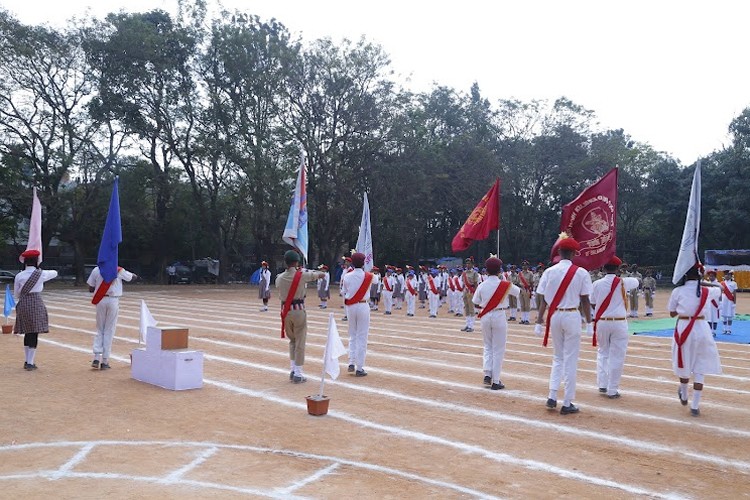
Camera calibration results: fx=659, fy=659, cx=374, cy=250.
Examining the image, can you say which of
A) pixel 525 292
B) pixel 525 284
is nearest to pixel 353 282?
pixel 525 292

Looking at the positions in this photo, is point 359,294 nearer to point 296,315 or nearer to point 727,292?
point 296,315

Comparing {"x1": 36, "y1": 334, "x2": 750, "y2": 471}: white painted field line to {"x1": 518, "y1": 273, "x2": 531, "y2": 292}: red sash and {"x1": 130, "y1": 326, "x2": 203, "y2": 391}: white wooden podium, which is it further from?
{"x1": 518, "y1": 273, "x2": 531, "y2": 292}: red sash

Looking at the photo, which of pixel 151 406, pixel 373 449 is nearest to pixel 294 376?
pixel 151 406

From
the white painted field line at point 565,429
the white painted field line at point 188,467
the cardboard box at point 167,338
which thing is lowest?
the white painted field line at point 188,467

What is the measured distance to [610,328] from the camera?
8969 millimetres

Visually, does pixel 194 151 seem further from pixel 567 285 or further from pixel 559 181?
pixel 567 285

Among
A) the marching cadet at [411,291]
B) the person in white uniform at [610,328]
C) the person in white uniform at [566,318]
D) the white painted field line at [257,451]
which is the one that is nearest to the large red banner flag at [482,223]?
the person in white uniform at [610,328]

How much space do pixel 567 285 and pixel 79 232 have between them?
128 feet

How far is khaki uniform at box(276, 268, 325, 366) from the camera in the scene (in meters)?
9.52

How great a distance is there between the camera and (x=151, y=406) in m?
8.08

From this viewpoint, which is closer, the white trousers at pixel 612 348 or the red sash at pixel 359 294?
the white trousers at pixel 612 348

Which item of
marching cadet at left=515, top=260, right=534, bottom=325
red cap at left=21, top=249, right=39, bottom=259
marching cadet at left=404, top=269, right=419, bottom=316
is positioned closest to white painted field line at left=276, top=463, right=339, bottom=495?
red cap at left=21, top=249, right=39, bottom=259

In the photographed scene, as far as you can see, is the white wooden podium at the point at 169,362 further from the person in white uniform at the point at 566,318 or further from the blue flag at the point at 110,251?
the person in white uniform at the point at 566,318

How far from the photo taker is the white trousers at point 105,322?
412 inches
